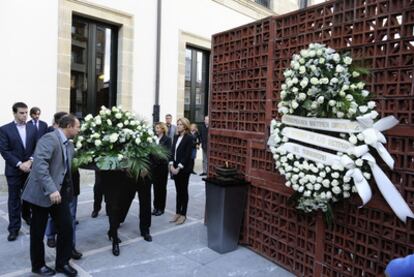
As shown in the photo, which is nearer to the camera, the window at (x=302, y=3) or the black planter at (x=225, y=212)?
the black planter at (x=225, y=212)

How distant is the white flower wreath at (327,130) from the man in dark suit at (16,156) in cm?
350

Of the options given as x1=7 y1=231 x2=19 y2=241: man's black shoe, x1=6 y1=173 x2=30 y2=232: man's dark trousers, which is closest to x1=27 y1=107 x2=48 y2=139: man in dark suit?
x1=6 y1=173 x2=30 y2=232: man's dark trousers

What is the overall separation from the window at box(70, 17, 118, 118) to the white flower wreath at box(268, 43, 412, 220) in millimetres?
7008

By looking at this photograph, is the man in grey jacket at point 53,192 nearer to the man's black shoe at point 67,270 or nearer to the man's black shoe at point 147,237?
the man's black shoe at point 67,270

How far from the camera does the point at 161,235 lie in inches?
223

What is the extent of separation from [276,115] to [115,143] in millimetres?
1992

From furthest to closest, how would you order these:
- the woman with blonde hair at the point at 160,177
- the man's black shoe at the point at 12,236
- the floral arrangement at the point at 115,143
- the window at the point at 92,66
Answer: the window at the point at 92,66 < the woman with blonde hair at the point at 160,177 < the man's black shoe at the point at 12,236 < the floral arrangement at the point at 115,143

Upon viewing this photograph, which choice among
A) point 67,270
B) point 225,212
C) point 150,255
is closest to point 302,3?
point 225,212

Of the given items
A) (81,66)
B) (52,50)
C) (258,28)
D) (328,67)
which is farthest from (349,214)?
(81,66)

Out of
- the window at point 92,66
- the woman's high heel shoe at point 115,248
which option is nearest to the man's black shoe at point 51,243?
the woman's high heel shoe at point 115,248

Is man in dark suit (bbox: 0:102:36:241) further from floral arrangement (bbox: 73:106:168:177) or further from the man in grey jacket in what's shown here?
the man in grey jacket

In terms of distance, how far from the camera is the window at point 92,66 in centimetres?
978

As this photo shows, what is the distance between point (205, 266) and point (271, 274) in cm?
75

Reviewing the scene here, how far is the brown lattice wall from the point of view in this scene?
340 cm
